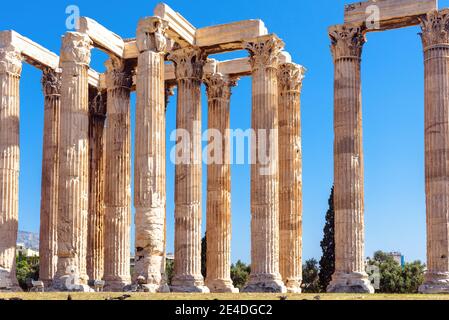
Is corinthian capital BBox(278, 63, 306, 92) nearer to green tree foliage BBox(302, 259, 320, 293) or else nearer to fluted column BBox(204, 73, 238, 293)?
fluted column BBox(204, 73, 238, 293)

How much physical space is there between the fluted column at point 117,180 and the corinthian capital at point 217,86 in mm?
5668

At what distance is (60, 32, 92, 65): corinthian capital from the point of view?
4788 cm

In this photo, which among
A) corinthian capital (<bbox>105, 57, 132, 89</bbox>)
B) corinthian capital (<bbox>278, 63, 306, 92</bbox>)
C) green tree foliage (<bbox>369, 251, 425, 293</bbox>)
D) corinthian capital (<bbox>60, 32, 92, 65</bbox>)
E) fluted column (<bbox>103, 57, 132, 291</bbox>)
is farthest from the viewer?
green tree foliage (<bbox>369, 251, 425, 293</bbox>)

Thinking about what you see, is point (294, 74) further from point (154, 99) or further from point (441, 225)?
point (441, 225)

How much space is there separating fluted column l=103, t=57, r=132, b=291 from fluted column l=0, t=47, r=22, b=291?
5.89 meters

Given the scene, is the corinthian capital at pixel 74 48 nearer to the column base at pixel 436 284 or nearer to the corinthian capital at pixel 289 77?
the corinthian capital at pixel 289 77

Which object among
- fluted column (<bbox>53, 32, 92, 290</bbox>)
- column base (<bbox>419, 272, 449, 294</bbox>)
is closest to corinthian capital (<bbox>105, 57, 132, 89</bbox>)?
fluted column (<bbox>53, 32, 92, 290</bbox>)

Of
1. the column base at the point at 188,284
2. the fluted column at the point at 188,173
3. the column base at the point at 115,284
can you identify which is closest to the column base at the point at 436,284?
the column base at the point at 188,284

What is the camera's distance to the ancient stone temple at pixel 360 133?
4519 cm

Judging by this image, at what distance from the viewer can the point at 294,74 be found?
2200 inches

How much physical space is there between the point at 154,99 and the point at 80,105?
450 cm

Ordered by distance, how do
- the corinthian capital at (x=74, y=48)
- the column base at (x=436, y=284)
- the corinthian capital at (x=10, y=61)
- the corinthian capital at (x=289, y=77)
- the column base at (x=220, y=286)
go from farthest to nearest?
the corinthian capital at (x=289, y=77) → the column base at (x=220, y=286) → the corinthian capital at (x=10, y=61) → the corinthian capital at (x=74, y=48) → the column base at (x=436, y=284)

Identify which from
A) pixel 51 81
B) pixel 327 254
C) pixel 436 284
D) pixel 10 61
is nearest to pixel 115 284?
pixel 51 81

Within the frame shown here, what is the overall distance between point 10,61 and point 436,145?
26.5 metres
